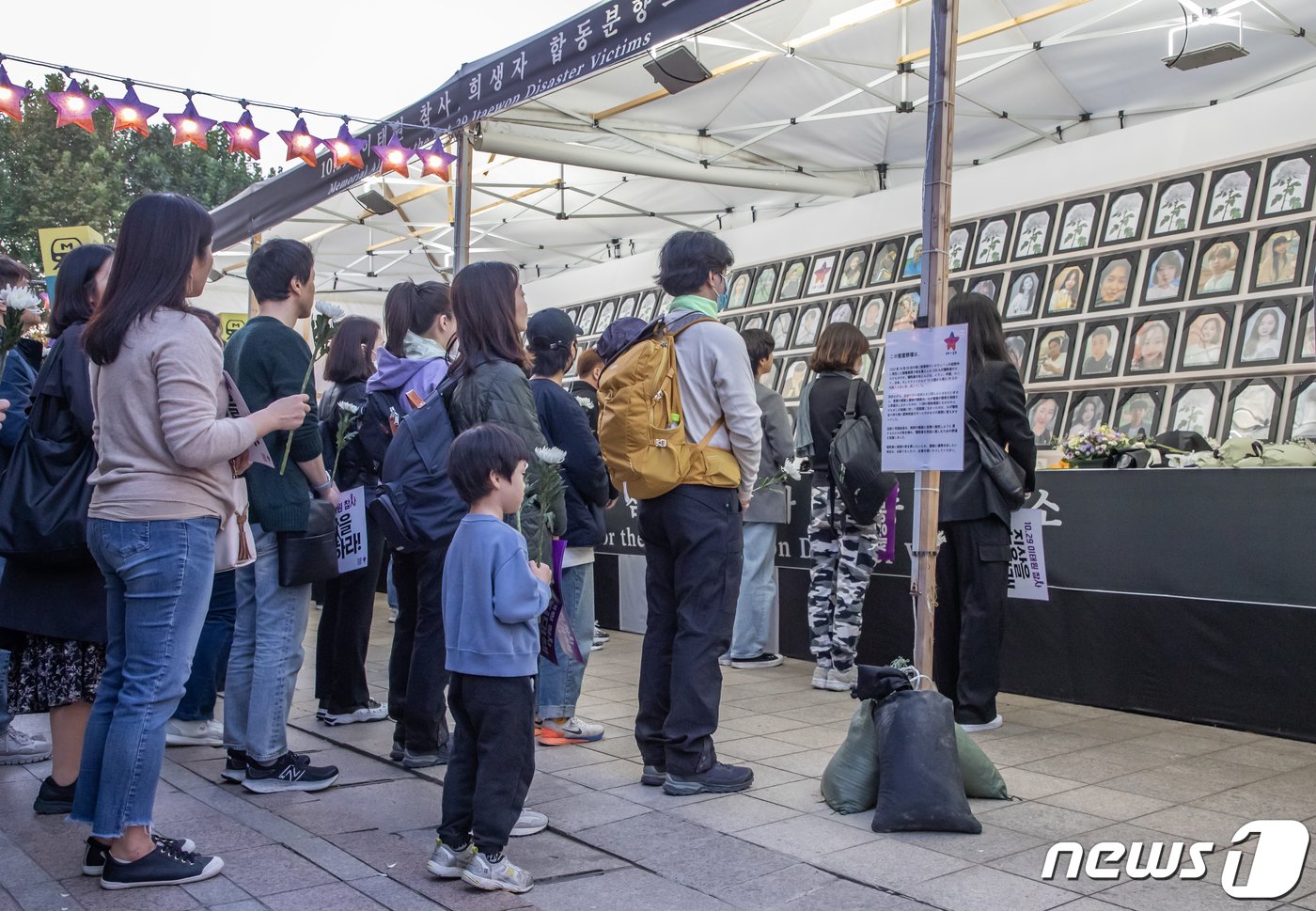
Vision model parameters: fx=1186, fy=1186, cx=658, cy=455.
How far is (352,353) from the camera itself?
201 inches

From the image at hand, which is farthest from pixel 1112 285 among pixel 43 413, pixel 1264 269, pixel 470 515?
pixel 43 413

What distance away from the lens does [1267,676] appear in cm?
446

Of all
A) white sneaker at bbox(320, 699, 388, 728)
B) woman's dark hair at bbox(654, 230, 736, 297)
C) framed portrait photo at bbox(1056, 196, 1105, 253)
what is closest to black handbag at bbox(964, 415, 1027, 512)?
woman's dark hair at bbox(654, 230, 736, 297)

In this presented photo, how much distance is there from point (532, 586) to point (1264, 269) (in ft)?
18.2

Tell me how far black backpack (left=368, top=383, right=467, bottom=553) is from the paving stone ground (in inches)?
32.5

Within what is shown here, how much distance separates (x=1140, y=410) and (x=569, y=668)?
439 centimetres

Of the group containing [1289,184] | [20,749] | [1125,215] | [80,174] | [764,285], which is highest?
[80,174]

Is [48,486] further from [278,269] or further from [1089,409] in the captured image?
[1089,409]

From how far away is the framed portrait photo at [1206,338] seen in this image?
688 centimetres

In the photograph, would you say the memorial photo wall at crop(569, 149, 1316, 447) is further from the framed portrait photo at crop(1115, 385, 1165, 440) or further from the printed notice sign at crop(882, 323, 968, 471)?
the printed notice sign at crop(882, 323, 968, 471)

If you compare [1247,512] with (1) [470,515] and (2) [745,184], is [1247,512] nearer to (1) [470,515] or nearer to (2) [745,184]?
(1) [470,515]

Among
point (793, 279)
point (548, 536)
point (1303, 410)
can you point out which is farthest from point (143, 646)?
point (793, 279)

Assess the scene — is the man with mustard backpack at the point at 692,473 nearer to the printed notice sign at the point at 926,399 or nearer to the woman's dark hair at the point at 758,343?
the printed notice sign at the point at 926,399
